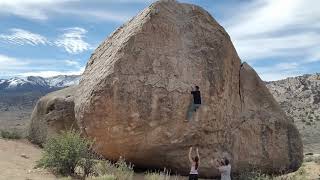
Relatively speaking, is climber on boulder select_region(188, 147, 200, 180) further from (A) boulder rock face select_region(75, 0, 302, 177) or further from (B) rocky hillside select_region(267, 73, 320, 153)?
(B) rocky hillside select_region(267, 73, 320, 153)

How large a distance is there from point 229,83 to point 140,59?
3282mm

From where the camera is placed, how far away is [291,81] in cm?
7044

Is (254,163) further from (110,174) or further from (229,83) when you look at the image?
(110,174)

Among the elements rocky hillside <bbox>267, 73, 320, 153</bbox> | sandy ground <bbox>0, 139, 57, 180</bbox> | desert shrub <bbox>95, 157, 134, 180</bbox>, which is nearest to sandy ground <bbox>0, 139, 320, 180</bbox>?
sandy ground <bbox>0, 139, 57, 180</bbox>

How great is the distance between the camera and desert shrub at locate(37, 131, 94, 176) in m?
13.5

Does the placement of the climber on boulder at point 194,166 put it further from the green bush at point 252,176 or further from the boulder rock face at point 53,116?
the boulder rock face at point 53,116

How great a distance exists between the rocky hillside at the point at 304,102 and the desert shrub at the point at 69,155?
87.3 ft

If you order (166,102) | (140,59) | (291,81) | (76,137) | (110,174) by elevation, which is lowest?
(110,174)

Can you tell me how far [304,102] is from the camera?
196ft

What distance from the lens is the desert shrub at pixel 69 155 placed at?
44.2 ft

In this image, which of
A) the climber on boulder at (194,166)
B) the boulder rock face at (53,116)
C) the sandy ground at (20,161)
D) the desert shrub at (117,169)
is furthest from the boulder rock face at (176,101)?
the boulder rock face at (53,116)

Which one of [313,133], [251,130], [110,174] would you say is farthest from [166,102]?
[313,133]

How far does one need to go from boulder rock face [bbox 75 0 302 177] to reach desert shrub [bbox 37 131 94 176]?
43 centimetres

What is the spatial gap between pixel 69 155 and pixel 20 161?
2478mm
